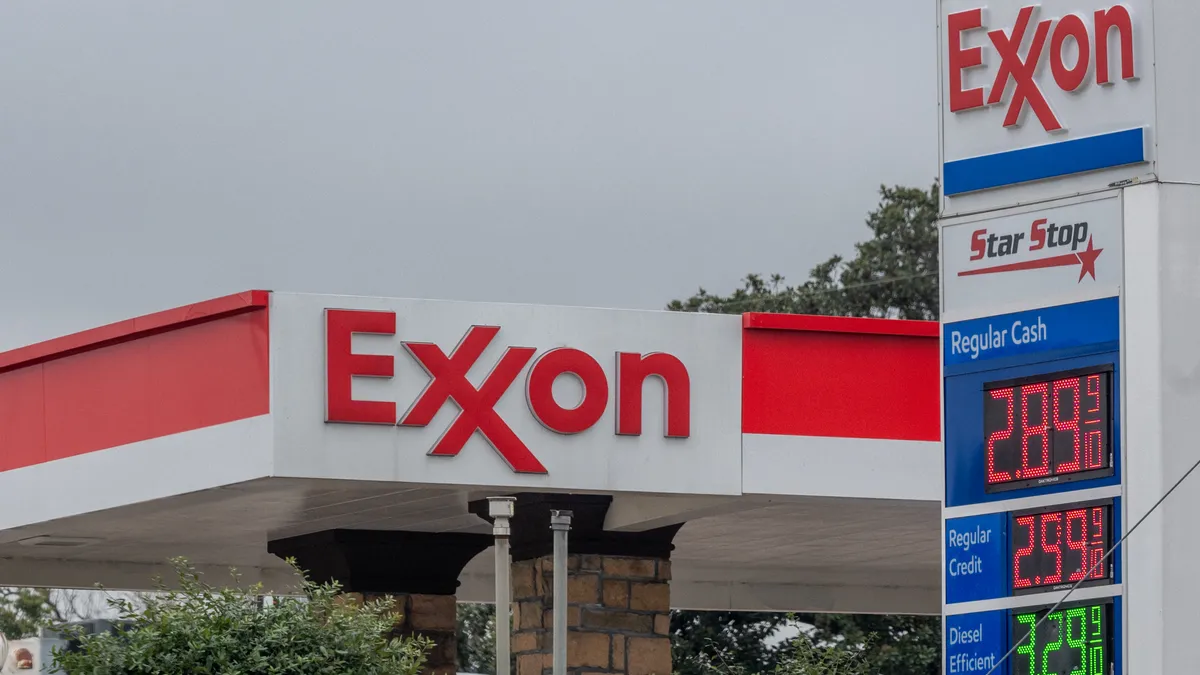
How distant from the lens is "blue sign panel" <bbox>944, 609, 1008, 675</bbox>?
12.7 m

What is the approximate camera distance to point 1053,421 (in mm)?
12477

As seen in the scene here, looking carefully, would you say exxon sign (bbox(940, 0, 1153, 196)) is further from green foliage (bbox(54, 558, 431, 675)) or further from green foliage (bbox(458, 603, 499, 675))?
green foliage (bbox(458, 603, 499, 675))

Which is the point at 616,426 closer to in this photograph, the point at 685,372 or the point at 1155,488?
the point at 685,372

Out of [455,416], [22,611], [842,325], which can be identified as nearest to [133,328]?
[455,416]

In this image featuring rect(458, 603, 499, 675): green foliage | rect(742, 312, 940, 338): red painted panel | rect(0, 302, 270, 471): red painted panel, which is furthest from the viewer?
rect(458, 603, 499, 675): green foliage

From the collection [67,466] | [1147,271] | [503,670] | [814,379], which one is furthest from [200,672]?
[1147,271]

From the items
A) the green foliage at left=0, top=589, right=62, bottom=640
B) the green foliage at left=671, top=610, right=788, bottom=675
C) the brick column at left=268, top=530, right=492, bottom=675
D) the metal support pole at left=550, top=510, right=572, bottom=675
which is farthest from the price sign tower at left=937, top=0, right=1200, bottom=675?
the green foliage at left=0, top=589, right=62, bottom=640

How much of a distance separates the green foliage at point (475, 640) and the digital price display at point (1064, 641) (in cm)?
3379

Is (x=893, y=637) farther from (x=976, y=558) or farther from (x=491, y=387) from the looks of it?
(x=976, y=558)

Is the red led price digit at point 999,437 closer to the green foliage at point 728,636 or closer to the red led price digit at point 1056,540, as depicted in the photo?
the red led price digit at point 1056,540

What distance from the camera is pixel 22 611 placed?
50.0 m

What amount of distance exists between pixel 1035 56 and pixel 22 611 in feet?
132

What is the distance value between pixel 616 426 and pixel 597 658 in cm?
216

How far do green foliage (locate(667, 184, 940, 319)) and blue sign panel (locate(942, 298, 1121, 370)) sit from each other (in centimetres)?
3311
